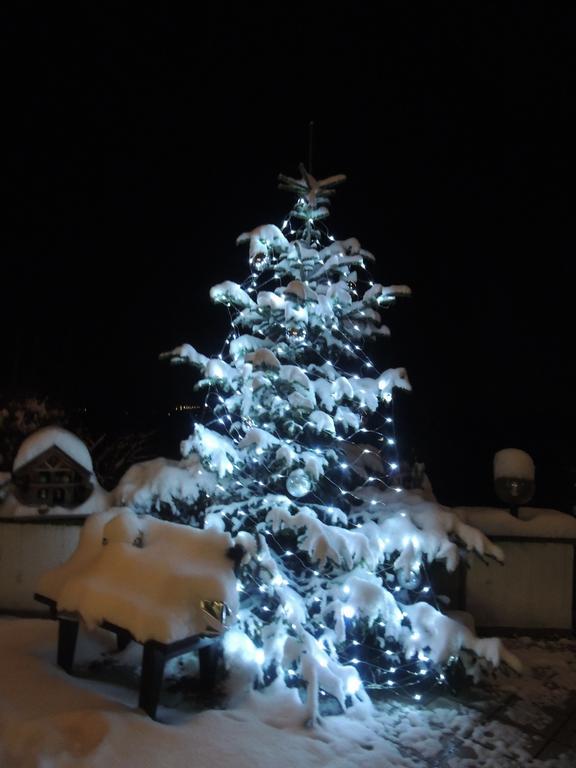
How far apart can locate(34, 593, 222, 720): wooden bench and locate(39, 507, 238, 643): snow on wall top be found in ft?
0.23

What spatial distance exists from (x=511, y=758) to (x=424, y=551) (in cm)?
137

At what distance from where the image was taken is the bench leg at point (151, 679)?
370 centimetres

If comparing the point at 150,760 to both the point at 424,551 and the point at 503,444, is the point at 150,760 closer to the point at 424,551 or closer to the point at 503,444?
the point at 424,551

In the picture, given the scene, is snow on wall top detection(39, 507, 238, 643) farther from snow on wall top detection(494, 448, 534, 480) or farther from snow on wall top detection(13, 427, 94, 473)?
snow on wall top detection(494, 448, 534, 480)

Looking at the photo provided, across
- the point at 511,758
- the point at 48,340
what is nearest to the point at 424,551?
the point at 511,758

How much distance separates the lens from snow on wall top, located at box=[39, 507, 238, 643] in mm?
3695

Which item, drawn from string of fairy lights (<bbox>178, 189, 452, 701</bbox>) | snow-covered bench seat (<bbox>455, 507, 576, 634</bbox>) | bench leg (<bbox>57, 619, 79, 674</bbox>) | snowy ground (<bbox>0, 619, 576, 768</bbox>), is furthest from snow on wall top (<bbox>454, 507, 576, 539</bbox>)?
bench leg (<bbox>57, 619, 79, 674</bbox>)

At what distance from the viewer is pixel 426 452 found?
15227mm

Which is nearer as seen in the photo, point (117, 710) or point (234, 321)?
point (117, 710)

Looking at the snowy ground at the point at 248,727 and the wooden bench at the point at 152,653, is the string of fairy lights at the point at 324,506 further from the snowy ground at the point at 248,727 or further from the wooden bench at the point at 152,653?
the wooden bench at the point at 152,653

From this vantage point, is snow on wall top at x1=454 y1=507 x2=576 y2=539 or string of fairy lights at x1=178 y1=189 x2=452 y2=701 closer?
Answer: string of fairy lights at x1=178 y1=189 x2=452 y2=701

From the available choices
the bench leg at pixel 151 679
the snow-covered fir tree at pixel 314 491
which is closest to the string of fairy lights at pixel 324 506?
the snow-covered fir tree at pixel 314 491

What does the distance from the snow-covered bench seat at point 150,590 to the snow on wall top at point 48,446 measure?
1.64 metres

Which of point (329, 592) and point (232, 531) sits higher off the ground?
point (232, 531)
